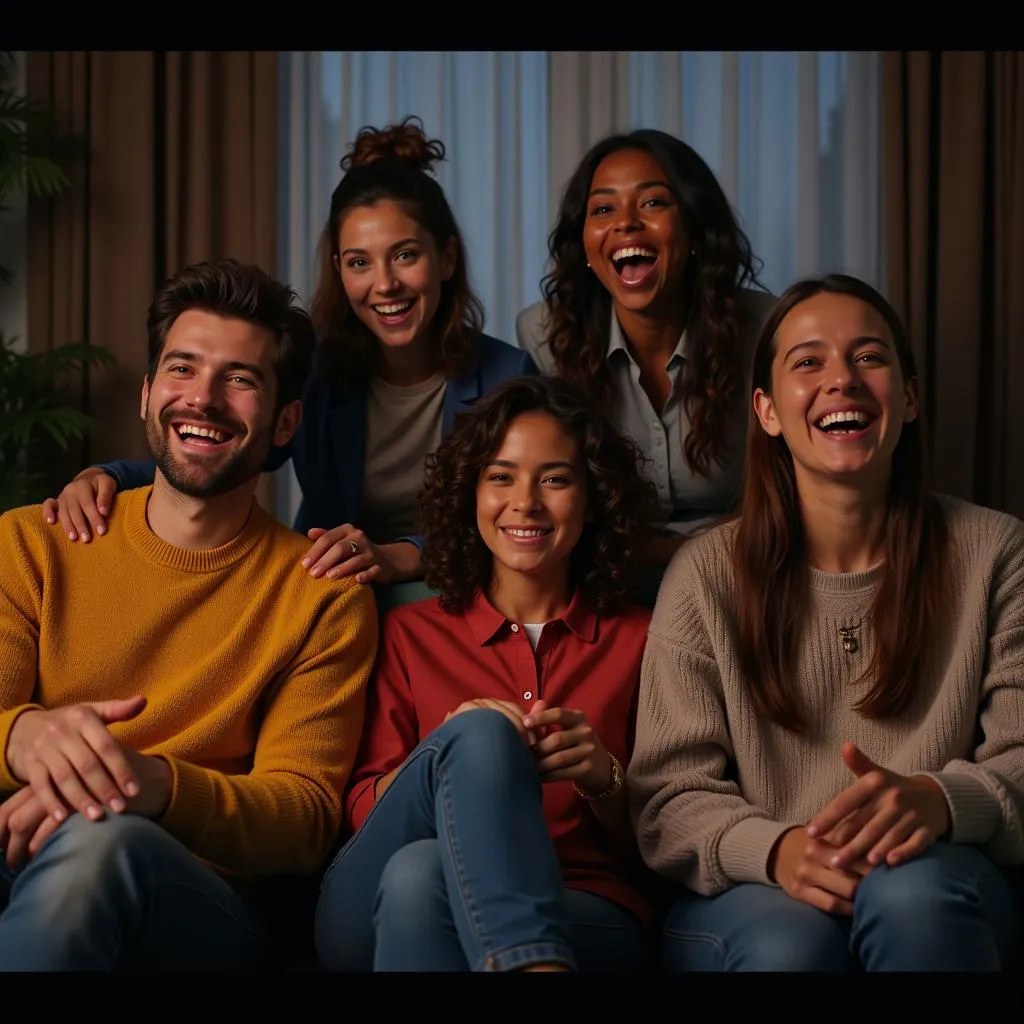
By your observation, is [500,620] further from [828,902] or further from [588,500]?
[828,902]

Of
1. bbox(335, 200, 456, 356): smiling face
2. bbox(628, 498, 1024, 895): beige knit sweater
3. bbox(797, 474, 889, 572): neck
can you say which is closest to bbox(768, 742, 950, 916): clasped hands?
bbox(628, 498, 1024, 895): beige knit sweater

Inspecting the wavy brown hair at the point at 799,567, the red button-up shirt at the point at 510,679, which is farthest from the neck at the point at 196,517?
the wavy brown hair at the point at 799,567

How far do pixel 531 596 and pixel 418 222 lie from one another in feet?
2.78

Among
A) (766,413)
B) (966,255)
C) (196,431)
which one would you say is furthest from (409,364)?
(966,255)

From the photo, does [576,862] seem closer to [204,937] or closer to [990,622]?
[204,937]

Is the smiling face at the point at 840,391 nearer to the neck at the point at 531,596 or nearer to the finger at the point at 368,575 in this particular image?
the neck at the point at 531,596

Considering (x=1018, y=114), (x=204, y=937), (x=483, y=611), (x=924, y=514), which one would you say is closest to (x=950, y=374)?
(x=1018, y=114)

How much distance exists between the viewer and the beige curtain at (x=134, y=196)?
3.80m

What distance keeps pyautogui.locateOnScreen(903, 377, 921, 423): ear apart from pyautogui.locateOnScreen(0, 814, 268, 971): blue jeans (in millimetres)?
1201

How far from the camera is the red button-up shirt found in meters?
2.02

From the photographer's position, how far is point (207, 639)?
2037 millimetres

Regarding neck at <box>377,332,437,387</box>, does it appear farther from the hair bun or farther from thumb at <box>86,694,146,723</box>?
thumb at <box>86,694,146,723</box>

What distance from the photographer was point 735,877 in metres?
1.82
